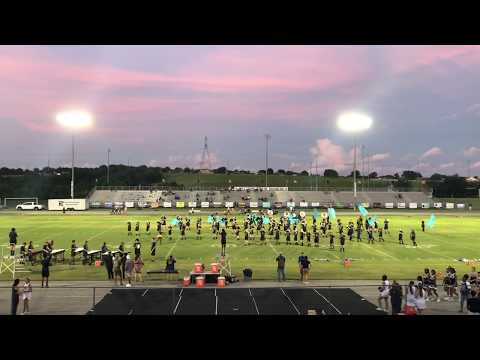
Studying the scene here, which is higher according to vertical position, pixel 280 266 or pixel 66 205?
pixel 66 205

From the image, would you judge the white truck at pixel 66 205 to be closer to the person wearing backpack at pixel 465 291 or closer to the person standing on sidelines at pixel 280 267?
the person standing on sidelines at pixel 280 267

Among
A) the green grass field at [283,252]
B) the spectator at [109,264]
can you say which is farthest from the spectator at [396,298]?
the spectator at [109,264]

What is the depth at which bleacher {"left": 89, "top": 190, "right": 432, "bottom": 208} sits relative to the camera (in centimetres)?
7569

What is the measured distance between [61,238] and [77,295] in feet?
58.6

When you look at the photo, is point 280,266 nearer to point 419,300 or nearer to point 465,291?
point 419,300

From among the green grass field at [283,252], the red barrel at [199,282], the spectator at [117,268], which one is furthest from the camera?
the green grass field at [283,252]

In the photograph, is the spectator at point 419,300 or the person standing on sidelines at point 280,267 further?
the person standing on sidelines at point 280,267

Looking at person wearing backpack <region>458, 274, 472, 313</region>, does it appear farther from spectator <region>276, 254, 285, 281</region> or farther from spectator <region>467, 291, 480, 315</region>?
spectator <region>276, 254, 285, 281</region>

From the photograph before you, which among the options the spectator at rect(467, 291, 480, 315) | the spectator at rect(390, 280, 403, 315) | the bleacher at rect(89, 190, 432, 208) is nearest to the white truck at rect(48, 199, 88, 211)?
the bleacher at rect(89, 190, 432, 208)

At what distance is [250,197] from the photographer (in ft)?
265

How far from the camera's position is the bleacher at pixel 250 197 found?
75.7 meters

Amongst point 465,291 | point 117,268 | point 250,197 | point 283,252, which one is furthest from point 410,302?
point 250,197

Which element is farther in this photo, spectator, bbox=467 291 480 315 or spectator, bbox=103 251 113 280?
spectator, bbox=103 251 113 280

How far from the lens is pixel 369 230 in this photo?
32.0m
